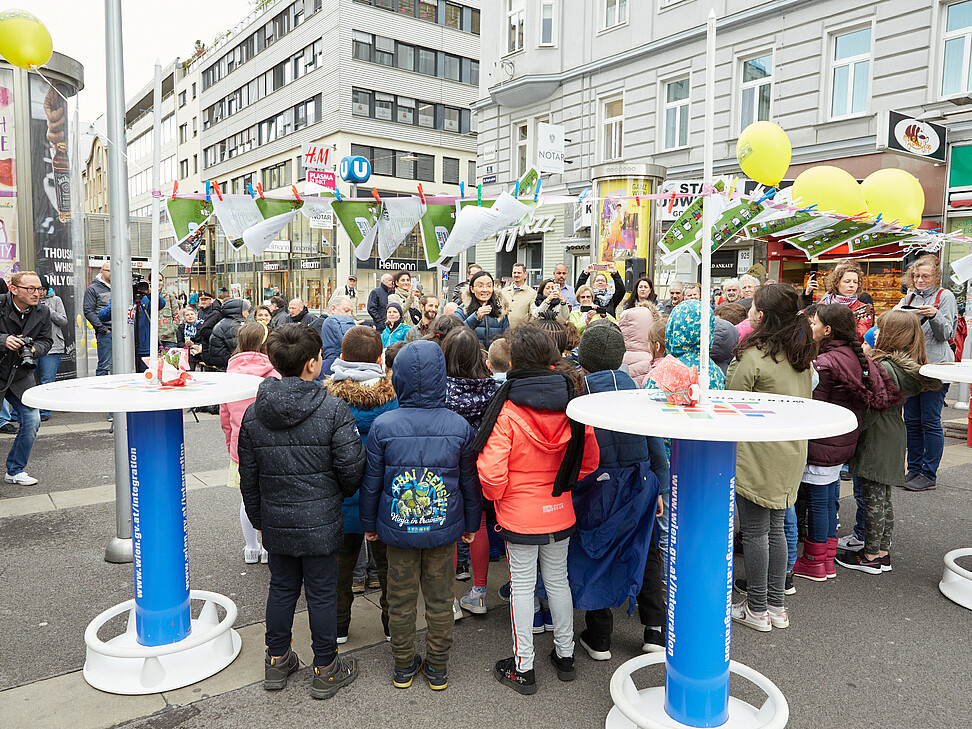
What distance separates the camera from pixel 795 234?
412 inches

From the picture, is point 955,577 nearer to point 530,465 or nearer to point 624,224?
point 530,465

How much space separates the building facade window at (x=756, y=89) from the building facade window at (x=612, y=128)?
12.7 ft

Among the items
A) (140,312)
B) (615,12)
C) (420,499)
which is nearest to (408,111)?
(615,12)

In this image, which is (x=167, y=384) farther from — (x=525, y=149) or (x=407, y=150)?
(x=407, y=150)

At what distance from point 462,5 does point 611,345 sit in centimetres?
4261

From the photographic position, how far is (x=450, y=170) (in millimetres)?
41469

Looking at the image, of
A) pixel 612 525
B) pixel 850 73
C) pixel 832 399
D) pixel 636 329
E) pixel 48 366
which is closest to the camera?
pixel 612 525

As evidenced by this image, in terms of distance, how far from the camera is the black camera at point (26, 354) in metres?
6.41

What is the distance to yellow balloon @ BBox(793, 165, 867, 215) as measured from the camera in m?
8.62

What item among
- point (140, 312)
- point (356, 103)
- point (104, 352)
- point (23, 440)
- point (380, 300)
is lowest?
point (23, 440)

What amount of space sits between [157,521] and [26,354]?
416cm

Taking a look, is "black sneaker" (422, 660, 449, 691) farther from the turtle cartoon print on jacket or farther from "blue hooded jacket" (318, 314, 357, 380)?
"blue hooded jacket" (318, 314, 357, 380)

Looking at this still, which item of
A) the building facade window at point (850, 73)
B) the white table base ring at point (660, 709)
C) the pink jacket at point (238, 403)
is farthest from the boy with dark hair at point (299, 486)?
the building facade window at point (850, 73)

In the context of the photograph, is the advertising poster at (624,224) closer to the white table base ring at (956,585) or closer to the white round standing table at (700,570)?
the white table base ring at (956,585)
